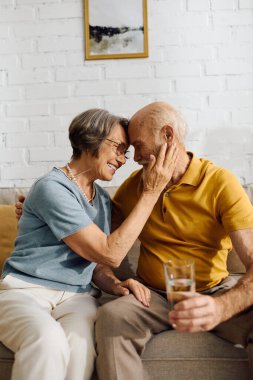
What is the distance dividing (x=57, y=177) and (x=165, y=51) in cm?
121

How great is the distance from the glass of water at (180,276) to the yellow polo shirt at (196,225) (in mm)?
516

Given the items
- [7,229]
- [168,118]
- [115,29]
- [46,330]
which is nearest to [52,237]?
[46,330]

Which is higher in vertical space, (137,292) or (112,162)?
(112,162)

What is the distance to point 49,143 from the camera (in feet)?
8.86

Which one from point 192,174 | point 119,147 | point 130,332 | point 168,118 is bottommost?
point 130,332

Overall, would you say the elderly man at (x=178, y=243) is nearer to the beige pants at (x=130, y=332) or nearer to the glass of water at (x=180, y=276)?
the beige pants at (x=130, y=332)

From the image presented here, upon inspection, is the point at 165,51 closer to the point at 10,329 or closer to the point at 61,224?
the point at 61,224

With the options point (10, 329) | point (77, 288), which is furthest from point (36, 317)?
point (77, 288)

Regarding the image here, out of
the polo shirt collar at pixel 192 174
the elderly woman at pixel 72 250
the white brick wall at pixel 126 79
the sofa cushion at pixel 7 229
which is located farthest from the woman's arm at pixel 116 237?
the white brick wall at pixel 126 79

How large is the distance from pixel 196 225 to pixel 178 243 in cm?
9

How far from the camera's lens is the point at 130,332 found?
1525 millimetres

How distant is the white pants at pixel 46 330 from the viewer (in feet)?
4.57

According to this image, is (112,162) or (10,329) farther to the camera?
(112,162)

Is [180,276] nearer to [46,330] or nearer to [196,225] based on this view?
[46,330]
